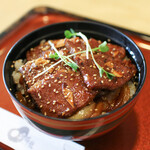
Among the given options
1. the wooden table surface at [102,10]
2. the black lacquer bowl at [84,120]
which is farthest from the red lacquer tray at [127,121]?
the wooden table surface at [102,10]

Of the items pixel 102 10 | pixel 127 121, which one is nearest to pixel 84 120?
pixel 127 121

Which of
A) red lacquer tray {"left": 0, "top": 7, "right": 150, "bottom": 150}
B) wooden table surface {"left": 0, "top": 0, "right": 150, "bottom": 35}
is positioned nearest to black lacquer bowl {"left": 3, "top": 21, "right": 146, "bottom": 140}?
red lacquer tray {"left": 0, "top": 7, "right": 150, "bottom": 150}

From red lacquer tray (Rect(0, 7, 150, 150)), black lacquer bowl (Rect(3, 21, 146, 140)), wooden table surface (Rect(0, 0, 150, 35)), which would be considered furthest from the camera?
wooden table surface (Rect(0, 0, 150, 35))

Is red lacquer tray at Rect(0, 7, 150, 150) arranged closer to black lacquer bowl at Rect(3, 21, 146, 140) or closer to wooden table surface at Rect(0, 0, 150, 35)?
black lacquer bowl at Rect(3, 21, 146, 140)

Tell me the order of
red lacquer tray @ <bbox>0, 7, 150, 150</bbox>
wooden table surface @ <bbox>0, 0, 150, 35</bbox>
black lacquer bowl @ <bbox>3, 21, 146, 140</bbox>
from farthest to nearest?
wooden table surface @ <bbox>0, 0, 150, 35</bbox>, red lacquer tray @ <bbox>0, 7, 150, 150</bbox>, black lacquer bowl @ <bbox>3, 21, 146, 140</bbox>

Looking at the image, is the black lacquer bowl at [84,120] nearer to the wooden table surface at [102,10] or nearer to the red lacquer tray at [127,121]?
the red lacquer tray at [127,121]

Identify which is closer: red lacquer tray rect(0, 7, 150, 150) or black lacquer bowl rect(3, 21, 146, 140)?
black lacquer bowl rect(3, 21, 146, 140)

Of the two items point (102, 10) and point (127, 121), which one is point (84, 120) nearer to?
point (127, 121)
